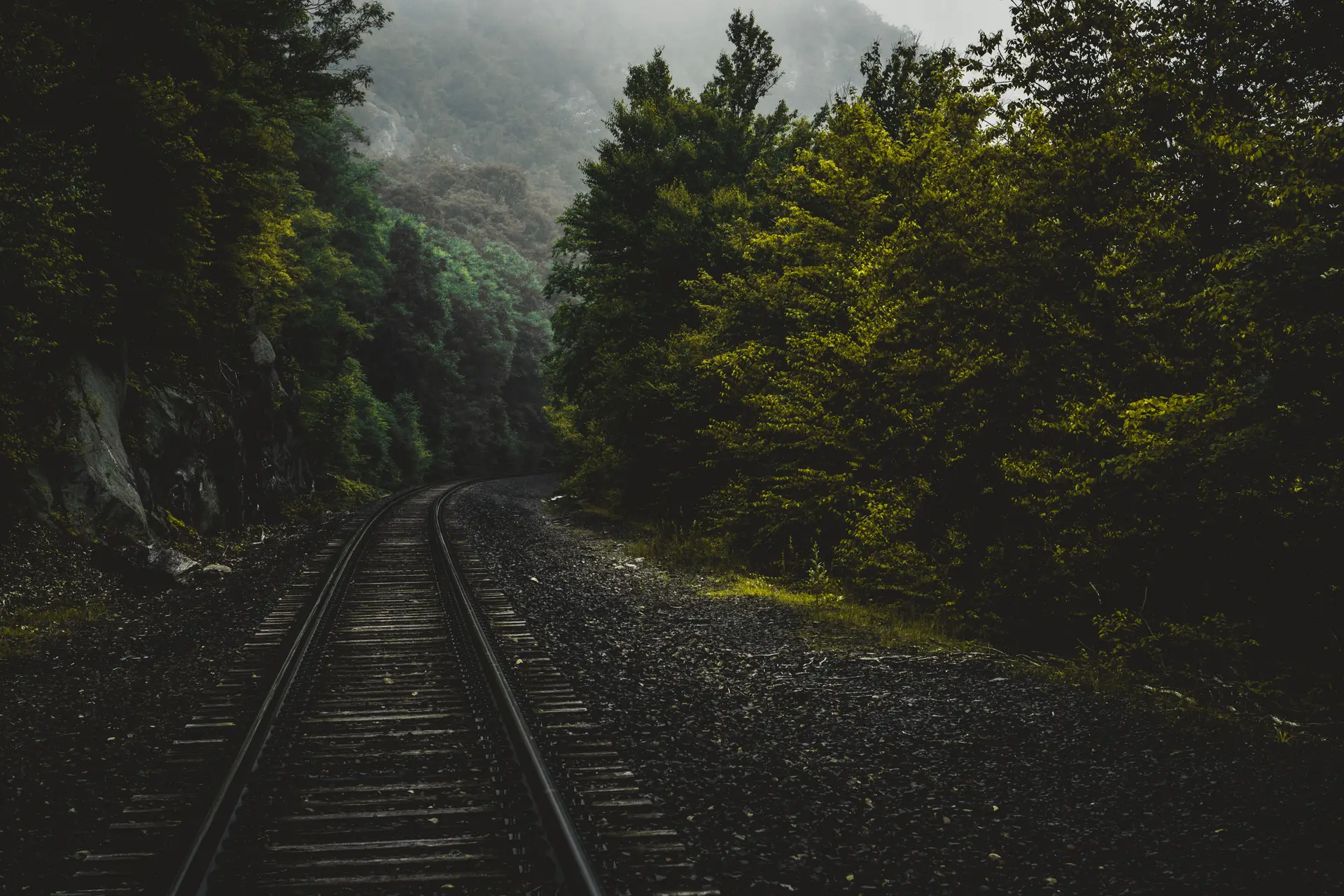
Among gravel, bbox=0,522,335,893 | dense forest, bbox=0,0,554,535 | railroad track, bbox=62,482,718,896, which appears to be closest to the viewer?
railroad track, bbox=62,482,718,896

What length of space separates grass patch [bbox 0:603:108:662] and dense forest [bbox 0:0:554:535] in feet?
6.55

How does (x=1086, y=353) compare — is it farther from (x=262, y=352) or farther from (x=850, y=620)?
(x=262, y=352)

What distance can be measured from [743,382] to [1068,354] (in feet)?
21.8

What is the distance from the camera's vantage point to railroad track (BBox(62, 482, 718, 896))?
3668 mm

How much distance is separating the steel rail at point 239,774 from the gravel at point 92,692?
0.55 meters

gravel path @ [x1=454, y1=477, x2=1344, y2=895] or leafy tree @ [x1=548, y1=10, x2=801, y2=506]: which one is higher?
leafy tree @ [x1=548, y1=10, x2=801, y2=506]

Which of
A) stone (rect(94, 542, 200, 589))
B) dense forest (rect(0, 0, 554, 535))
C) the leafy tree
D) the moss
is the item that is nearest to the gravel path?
stone (rect(94, 542, 200, 589))

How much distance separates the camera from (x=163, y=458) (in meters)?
14.1

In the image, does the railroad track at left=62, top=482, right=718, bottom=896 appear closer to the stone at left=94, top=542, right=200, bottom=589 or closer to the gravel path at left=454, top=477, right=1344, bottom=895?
the gravel path at left=454, top=477, right=1344, bottom=895

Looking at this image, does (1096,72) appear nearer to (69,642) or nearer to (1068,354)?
(1068,354)

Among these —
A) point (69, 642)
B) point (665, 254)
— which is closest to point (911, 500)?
point (69, 642)

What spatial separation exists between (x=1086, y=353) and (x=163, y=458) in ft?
49.4

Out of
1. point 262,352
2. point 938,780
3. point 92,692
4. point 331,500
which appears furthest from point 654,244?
point 938,780

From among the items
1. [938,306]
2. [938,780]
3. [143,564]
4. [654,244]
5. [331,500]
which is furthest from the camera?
[331,500]
